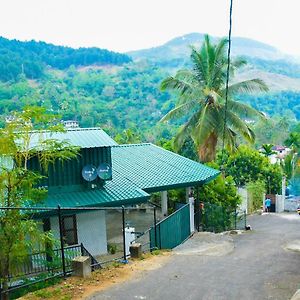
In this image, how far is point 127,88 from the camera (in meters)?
119

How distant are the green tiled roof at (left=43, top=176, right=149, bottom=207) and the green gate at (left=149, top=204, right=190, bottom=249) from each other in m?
1.54

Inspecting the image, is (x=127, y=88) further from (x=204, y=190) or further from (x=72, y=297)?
(x=72, y=297)

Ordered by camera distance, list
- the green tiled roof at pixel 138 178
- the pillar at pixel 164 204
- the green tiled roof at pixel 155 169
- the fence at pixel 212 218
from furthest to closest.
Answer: the pillar at pixel 164 204 → the fence at pixel 212 218 → the green tiled roof at pixel 155 169 → the green tiled roof at pixel 138 178

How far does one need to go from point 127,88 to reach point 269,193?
301 ft

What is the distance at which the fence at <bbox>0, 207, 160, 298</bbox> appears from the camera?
771 centimetres

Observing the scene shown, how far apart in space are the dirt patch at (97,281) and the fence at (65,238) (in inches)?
11.1

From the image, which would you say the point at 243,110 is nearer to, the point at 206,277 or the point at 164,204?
the point at 164,204

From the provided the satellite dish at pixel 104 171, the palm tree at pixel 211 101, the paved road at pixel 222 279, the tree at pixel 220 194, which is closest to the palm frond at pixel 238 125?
the palm tree at pixel 211 101

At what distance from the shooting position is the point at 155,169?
18.8 m

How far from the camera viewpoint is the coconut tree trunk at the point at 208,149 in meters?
25.4

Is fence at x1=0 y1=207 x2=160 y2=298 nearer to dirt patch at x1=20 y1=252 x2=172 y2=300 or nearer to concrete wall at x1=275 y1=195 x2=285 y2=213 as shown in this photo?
dirt patch at x1=20 y1=252 x2=172 y2=300

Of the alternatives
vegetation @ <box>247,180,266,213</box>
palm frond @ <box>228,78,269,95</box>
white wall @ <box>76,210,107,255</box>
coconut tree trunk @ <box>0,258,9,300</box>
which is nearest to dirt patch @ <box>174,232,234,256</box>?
white wall @ <box>76,210,107,255</box>

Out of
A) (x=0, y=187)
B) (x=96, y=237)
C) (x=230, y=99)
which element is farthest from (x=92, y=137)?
(x=230, y=99)

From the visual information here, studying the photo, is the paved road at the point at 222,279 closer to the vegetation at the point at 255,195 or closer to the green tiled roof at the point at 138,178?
the green tiled roof at the point at 138,178
